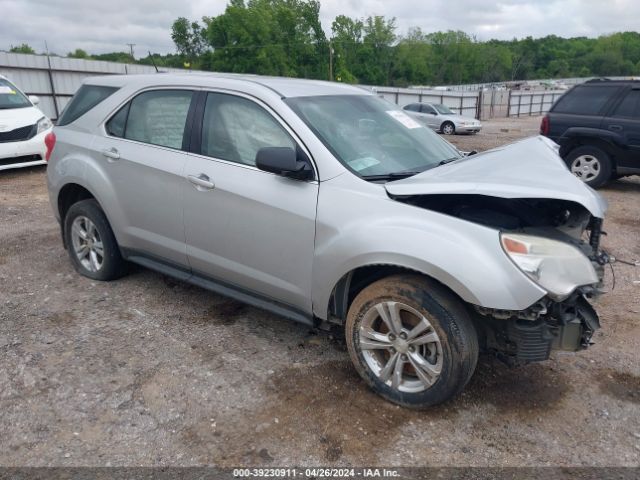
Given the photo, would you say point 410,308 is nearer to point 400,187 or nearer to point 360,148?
point 400,187

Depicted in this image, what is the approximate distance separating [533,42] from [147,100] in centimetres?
14431

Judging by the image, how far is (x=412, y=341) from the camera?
9.09 feet

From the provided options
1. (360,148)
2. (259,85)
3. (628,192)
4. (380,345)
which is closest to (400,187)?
(360,148)

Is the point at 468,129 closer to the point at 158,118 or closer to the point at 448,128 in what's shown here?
the point at 448,128

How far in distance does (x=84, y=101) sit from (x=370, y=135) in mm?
2629

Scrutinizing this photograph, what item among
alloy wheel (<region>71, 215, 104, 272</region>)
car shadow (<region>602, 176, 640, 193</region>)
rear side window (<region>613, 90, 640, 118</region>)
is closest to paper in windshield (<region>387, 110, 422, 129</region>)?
alloy wheel (<region>71, 215, 104, 272</region>)

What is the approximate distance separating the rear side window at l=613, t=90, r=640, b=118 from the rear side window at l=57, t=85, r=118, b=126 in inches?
311

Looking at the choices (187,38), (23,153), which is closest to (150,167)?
(23,153)

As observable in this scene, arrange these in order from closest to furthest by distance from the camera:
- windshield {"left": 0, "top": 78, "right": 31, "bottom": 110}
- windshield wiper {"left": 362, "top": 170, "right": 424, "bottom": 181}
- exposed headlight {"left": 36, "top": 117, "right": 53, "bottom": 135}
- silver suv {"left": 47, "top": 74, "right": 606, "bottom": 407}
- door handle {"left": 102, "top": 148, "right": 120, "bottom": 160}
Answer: silver suv {"left": 47, "top": 74, "right": 606, "bottom": 407}
windshield wiper {"left": 362, "top": 170, "right": 424, "bottom": 181}
door handle {"left": 102, "top": 148, "right": 120, "bottom": 160}
exposed headlight {"left": 36, "top": 117, "right": 53, "bottom": 135}
windshield {"left": 0, "top": 78, "right": 31, "bottom": 110}

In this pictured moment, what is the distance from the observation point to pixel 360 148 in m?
3.23

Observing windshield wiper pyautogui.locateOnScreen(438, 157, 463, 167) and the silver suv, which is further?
windshield wiper pyautogui.locateOnScreen(438, 157, 463, 167)

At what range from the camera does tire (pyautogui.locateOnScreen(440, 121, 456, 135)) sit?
73.3 feet

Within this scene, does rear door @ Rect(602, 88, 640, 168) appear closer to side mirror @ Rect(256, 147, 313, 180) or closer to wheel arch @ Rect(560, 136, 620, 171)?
wheel arch @ Rect(560, 136, 620, 171)

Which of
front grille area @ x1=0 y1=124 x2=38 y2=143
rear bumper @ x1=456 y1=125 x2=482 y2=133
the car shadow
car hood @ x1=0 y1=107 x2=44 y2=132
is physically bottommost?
rear bumper @ x1=456 y1=125 x2=482 y2=133
